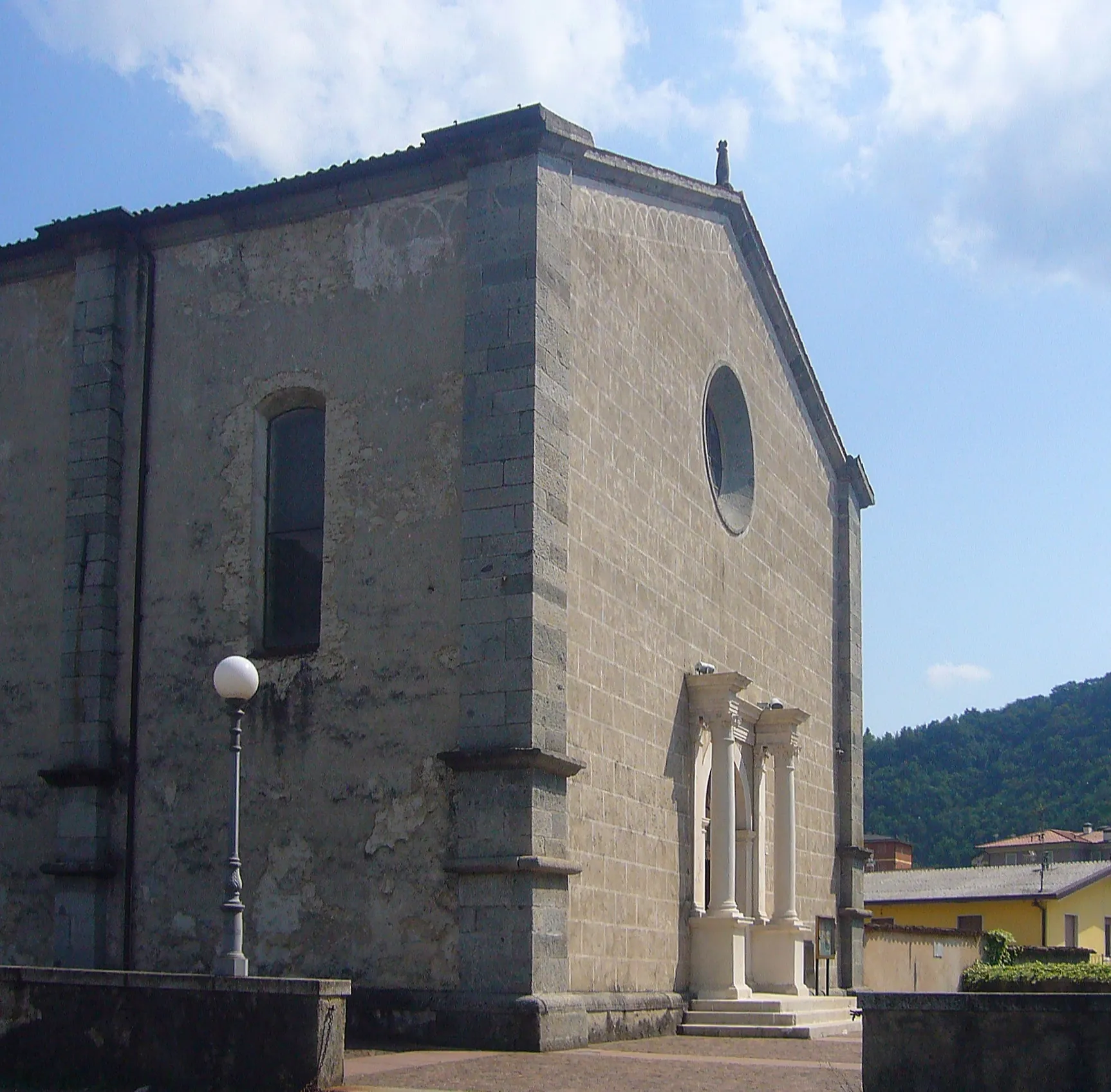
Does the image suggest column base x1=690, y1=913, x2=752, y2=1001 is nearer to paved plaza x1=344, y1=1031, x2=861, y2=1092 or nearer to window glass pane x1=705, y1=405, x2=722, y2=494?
paved plaza x1=344, y1=1031, x2=861, y2=1092

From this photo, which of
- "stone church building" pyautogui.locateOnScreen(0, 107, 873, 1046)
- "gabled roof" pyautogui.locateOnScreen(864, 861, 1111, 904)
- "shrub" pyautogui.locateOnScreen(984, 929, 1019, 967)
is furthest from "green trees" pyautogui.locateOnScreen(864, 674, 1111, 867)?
"stone church building" pyautogui.locateOnScreen(0, 107, 873, 1046)

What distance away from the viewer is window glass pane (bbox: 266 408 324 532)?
17.1 meters

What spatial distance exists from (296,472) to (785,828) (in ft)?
28.8

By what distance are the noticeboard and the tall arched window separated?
419 inches

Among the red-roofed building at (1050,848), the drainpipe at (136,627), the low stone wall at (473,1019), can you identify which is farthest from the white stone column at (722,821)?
the red-roofed building at (1050,848)

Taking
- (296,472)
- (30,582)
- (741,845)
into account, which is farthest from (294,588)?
(741,845)

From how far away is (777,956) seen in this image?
20.8 meters

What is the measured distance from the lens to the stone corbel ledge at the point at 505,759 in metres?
14.7

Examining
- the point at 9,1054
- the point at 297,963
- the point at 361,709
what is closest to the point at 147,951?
the point at 297,963

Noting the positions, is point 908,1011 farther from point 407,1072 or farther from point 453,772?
point 453,772

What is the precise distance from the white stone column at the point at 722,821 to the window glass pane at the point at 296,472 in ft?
19.6

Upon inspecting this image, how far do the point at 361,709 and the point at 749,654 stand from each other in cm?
798

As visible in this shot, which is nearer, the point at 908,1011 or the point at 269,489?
the point at 908,1011

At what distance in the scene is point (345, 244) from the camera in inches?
678
